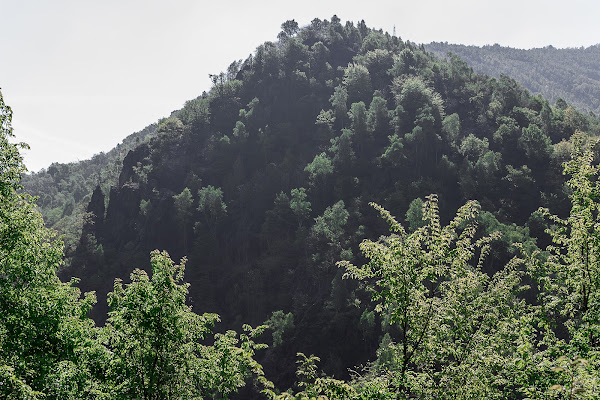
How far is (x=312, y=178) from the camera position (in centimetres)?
9619

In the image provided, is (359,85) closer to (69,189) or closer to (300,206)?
(300,206)

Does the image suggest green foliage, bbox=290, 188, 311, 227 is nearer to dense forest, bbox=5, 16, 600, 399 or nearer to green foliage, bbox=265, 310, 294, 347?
dense forest, bbox=5, 16, 600, 399

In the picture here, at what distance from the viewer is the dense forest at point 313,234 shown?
11148 millimetres

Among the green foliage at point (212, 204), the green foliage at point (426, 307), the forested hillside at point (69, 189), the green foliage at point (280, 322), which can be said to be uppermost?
the forested hillside at point (69, 189)

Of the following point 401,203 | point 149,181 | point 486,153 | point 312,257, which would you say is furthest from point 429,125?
point 149,181

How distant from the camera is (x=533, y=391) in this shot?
923 cm

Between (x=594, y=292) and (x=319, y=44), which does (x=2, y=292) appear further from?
(x=319, y=44)

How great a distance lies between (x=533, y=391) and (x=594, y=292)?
3768mm

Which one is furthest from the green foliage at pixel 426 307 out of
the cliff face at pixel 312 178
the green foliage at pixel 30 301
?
the cliff face at pixel 312 178

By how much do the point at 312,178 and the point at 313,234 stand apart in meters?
16.1

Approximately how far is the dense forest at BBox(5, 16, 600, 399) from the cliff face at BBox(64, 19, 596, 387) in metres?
0.43

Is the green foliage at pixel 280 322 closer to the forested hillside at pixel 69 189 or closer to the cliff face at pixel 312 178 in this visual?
the cliff face at pixel 312 178

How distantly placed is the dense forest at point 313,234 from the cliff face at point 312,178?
0.43m

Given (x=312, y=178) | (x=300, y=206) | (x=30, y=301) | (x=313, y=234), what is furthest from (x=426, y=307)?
(x=312, y=178)
